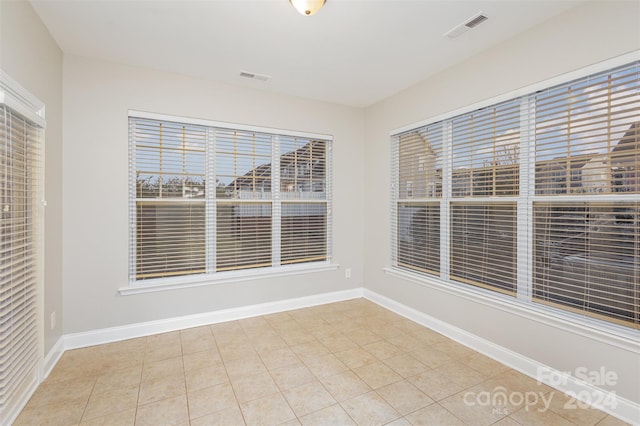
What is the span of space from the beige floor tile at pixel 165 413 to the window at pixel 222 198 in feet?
4.84

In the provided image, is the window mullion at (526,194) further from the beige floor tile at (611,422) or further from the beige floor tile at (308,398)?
the beige floor tile at (308,398)

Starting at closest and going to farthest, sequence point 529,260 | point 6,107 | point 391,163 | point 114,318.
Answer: point 6,107, point 529,260, point 114,318, point 391,163

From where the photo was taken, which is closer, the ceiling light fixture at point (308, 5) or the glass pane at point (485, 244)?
the ceiling light fixture at point (308, 5)

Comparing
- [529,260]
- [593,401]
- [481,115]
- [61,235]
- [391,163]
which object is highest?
[481,115]

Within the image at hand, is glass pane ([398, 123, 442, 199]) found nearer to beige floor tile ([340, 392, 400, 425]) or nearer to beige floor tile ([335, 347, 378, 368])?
beige floor tile ([335, 347, 378, 368])

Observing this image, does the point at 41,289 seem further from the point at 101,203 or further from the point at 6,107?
the point at 6,107

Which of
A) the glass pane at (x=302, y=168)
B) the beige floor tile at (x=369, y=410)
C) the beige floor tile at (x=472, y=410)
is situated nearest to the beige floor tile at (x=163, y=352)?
the beige floor tile at (x=369, y=410)

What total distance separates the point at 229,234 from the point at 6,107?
2.12 metres

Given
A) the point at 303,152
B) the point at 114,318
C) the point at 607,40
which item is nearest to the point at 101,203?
the point at 114,318

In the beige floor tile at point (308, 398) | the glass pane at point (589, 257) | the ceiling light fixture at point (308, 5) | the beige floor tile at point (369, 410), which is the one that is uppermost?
the ceiling light fixture at point (308, 5)

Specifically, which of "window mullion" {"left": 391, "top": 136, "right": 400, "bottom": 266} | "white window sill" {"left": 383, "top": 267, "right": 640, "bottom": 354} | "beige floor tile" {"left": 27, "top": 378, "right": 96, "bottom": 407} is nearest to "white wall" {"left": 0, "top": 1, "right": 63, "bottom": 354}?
"beige floor tile" {"left": 27, "top": 378, "right": 96, "bottom": 407}

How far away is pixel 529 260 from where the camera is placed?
246cm

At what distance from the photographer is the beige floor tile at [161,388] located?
6.95 ft

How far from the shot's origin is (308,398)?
2115 millimetres
